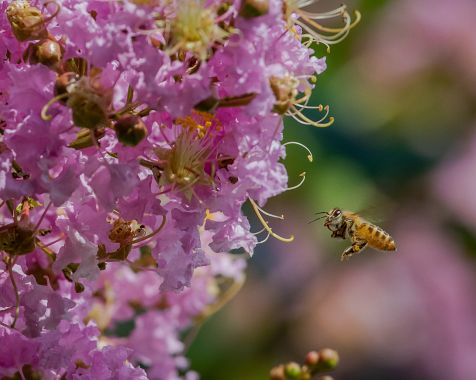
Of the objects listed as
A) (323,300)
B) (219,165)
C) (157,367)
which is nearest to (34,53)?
(219,165)

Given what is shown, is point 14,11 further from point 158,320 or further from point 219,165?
point 158,320

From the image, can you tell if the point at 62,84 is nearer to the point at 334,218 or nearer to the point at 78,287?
the point at 78,287

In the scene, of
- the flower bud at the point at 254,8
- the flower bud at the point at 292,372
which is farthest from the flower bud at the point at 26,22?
the flower bud at the point at 292,372

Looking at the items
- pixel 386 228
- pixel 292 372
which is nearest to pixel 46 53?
pixel 292 372

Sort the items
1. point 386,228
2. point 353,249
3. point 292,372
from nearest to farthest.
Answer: point 292,372, point 353,249, point 386,228

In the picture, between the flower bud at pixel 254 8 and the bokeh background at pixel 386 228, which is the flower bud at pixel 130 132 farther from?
the bokeh background at pixel 386 228

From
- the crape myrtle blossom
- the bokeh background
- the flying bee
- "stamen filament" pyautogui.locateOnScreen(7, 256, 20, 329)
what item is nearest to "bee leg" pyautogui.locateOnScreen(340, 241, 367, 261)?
the flying bee

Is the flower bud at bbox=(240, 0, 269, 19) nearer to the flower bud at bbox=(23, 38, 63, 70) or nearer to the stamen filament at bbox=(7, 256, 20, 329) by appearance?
the flower bud at bbox=(23, 38, 63, 70)
